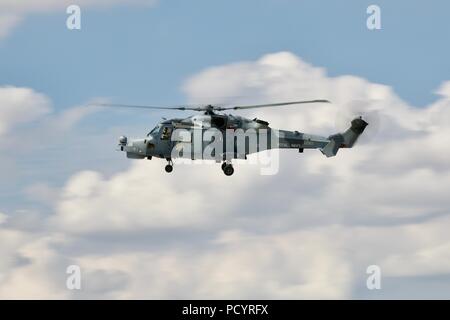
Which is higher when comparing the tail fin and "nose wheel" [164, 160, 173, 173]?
the tail fin

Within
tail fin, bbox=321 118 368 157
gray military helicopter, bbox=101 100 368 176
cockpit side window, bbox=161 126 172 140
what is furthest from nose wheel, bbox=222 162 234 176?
tail fin, bbox=321 118 368 157

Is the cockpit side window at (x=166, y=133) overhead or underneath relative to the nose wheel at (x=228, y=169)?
overhead

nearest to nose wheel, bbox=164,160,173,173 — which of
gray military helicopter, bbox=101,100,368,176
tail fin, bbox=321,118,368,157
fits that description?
gray military helicopter, bbox=101,100,368,176

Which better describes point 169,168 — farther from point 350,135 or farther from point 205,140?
point 350,135

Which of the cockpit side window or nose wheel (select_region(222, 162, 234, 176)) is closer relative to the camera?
nose wheel (select_region(222, 162, 234, 176))

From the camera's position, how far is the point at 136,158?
9462 centimetres

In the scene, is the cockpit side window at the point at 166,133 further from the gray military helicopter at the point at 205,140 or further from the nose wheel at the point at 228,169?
the nose wheel at the point at 228,169

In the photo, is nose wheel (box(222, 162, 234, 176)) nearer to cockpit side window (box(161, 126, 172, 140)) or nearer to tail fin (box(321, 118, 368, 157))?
cockpit side window (box(161, 126, 172, 140))

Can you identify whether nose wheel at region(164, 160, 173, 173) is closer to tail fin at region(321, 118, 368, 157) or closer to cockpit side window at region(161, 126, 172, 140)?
cockpit side window at region(161, 126, 172, 140)

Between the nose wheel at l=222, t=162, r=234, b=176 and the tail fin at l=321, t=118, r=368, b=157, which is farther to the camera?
the tail fin at l=321, t=118, r=368, b=157

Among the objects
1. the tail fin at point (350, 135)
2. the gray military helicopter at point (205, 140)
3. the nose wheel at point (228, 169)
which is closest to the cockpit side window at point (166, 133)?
the gray military helicopter at point (205, 140)

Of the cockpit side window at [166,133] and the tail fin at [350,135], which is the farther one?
the tail fin at [350,135]
